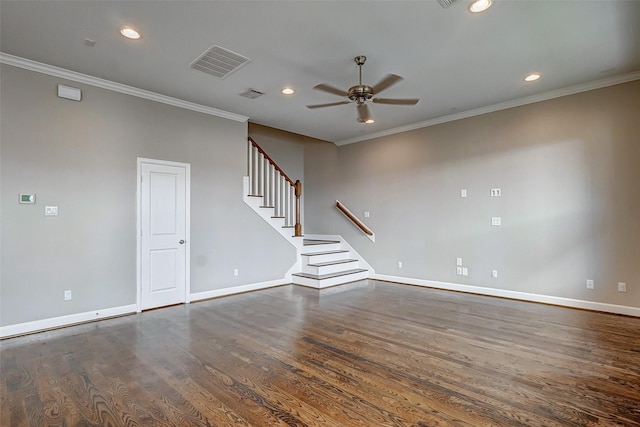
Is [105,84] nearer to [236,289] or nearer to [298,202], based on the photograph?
[236,289]

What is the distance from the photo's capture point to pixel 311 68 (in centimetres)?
394

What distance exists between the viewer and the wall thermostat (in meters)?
3.70

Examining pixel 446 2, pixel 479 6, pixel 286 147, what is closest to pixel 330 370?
pixel 446 2

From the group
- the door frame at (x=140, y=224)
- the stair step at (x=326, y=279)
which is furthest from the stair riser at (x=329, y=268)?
the door frame at (x=140, y=224)

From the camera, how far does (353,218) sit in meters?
7.27

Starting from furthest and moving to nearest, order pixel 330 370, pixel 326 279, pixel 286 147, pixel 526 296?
pixel 286 147 < pixel 326 279 < pixel 526 296 < pixel 330 370

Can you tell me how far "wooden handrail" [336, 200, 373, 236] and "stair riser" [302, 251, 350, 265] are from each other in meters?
0.70

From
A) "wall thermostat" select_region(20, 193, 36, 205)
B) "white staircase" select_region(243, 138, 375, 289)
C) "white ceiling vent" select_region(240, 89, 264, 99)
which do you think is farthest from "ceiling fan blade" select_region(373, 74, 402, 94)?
"wall thermostat" select_region(20, 193, 36, 205)

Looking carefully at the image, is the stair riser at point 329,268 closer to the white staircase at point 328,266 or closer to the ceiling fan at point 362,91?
the white staircase at point 328,266

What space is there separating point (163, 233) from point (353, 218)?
396cm

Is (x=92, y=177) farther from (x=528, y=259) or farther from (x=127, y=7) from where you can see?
(x=528, y=259)

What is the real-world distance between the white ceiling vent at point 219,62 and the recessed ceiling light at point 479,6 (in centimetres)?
235

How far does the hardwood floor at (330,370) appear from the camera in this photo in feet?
6.92

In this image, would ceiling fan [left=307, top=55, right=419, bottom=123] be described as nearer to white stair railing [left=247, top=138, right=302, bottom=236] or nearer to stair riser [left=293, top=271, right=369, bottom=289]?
white stair railing [left=247, top=138, right=302, bottom=236]
